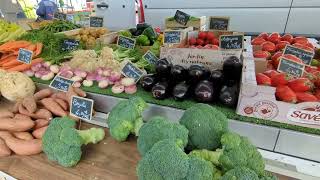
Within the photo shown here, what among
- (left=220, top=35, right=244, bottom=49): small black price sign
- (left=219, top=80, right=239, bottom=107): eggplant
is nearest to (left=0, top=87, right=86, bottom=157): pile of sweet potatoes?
(left=219, top=80, right=239, bottom=107): eggplant

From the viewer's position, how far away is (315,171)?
846 mm

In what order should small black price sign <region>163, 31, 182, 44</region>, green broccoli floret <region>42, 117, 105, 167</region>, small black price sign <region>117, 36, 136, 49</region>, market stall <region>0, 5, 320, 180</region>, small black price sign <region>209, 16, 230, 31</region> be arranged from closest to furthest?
market stall <region>0, 5, 320, 180</region>
green broccoli floret <region>42, 117, 105, 167</region>
small black price sign <region>163, 31, 182, 44</region>
small black price sign <region>117, 36, 136, 49</region>
small black price sign <region>209, 16, 230, 31</region>

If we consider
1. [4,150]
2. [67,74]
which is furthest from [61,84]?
[4,150]

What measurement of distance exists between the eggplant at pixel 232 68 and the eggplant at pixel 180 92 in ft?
0.75

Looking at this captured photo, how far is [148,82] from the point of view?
3.90 ft

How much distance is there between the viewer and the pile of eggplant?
3.40 ft

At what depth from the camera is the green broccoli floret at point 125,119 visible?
0.94 m

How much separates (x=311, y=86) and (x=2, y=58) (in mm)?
1920

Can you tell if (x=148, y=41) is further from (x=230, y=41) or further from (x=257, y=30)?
(x=257, y=30)

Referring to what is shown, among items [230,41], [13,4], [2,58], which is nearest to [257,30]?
[230,41]

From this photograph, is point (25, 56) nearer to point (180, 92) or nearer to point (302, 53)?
point (180, 92)

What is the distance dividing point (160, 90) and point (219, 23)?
1.13m

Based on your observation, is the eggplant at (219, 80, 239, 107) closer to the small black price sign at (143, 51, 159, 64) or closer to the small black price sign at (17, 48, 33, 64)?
the small black price sign at (143, 51, 159, 64)

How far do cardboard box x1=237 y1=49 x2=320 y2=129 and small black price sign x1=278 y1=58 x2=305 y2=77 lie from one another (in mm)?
249
